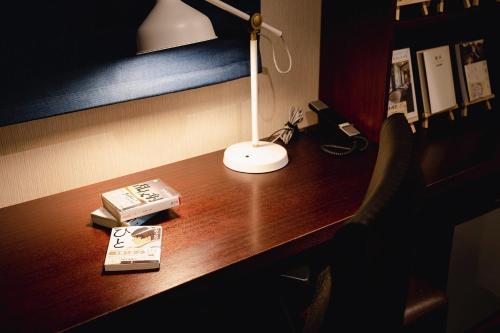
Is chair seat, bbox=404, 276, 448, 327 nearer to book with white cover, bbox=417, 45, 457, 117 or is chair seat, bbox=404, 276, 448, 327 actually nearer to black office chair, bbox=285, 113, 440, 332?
black office chair, bbox=285, 113, 440, 332

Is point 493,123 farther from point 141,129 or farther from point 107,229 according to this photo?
point 107,229

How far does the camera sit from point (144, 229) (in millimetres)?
1214

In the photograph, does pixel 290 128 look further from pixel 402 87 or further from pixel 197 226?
pixel 197 226

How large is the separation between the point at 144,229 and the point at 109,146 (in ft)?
1.36

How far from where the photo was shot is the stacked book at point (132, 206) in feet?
4.07

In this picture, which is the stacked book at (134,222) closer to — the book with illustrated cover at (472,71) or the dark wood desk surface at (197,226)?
the dark wood desk surface at (197,226)

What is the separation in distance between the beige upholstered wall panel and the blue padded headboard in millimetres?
80

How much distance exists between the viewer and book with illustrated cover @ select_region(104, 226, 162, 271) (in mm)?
1092

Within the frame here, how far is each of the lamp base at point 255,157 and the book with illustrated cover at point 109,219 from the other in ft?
1.18

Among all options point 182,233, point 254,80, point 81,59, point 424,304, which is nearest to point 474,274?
point 424,304

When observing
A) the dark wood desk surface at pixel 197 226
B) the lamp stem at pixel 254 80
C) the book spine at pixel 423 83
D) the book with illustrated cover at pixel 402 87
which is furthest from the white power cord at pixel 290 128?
the book spine at pixel 423 83

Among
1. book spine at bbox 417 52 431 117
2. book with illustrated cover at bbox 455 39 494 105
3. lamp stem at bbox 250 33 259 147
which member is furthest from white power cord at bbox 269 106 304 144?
book with illustrated cover at bbox 455 39 494 105

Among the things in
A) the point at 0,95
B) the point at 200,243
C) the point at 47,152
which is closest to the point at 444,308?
the point at 200,243

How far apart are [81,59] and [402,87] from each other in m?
1.07
